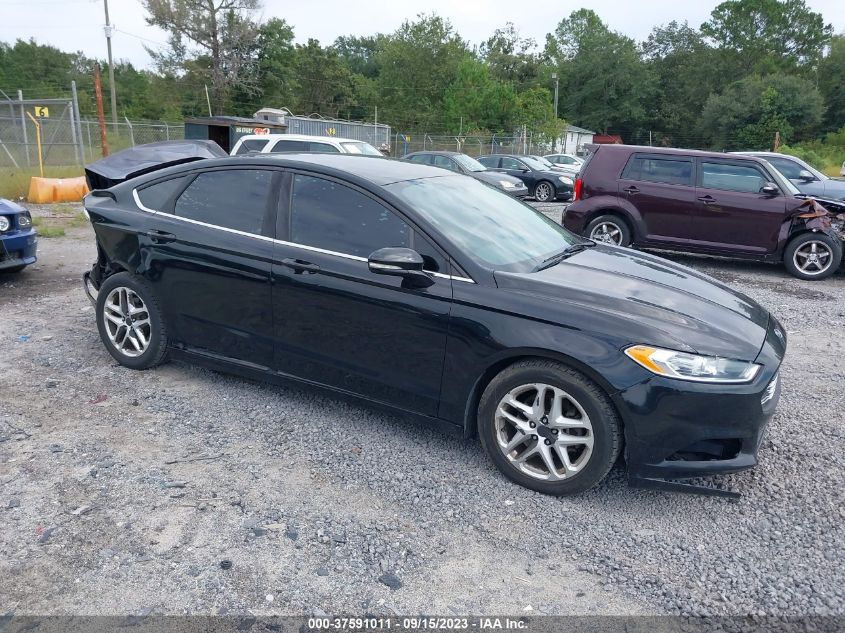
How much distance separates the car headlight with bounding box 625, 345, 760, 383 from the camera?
9.94ft

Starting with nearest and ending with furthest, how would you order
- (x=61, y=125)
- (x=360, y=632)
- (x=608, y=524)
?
1. (x=360, y=632)
2. (x=608, y=524)
3. (x=61, y=125)

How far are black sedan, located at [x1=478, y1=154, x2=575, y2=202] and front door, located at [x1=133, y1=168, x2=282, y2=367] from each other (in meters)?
15.6

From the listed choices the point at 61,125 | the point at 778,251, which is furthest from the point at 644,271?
the point at 61,125

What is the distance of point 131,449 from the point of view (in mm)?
3729

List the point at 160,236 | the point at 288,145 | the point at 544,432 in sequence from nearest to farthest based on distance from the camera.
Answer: the point at 544,432
the point at 160,236
the point at 288,145

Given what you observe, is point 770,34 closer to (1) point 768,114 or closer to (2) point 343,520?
(1) point 768,114

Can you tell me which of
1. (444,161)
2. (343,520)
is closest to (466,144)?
(444,161)

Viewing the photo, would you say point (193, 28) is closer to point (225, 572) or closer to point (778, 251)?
point (778, 251)

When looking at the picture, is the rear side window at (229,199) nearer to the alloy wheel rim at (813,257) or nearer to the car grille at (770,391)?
the car grille at (770,391)

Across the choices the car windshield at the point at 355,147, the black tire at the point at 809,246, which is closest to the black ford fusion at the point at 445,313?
the black tire at the point at 809,246

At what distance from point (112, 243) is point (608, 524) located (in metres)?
3.82

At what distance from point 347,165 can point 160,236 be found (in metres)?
1.41

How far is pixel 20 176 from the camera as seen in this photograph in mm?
16312

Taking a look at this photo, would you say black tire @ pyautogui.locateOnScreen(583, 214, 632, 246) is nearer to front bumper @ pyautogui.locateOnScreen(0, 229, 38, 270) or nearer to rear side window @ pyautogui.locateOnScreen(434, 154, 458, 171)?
front bumper @ pyautogui.locateOnScreen(0, 229, 38, 270)
